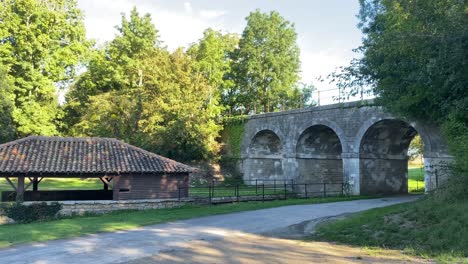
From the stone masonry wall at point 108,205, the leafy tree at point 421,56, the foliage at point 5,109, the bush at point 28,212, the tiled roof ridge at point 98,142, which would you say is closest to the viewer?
the leafy tree at point 421,56

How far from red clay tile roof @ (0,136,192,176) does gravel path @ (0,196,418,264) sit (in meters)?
5.13

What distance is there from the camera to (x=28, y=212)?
52.7 feet

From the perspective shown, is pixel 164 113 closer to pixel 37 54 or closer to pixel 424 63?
pixel 37 54

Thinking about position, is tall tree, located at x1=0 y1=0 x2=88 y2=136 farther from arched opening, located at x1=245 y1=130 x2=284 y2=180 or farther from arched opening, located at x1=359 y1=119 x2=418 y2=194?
arched opening, located at x1=359 y1=119 x2=418 y2=194

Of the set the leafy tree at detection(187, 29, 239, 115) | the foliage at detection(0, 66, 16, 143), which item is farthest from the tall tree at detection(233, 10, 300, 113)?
the foliage at detection(0, 66, 16, 143)

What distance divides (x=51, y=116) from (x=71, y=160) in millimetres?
20206

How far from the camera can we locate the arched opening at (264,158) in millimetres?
32531

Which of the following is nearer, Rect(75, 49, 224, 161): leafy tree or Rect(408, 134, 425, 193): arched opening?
Rect(408, 134, 425, 193): arched opening

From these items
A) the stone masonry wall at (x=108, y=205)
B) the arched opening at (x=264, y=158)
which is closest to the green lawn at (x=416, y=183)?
the arched opening at (x=264, y=158)

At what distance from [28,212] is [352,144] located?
16.9m

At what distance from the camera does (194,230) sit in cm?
1198

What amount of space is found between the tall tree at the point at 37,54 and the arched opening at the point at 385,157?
25355 millimetres

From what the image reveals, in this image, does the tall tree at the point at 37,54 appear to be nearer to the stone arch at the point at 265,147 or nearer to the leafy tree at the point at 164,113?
the leafy tree at the point at 164,113

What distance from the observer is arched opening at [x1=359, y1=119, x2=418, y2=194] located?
77.6 feet
